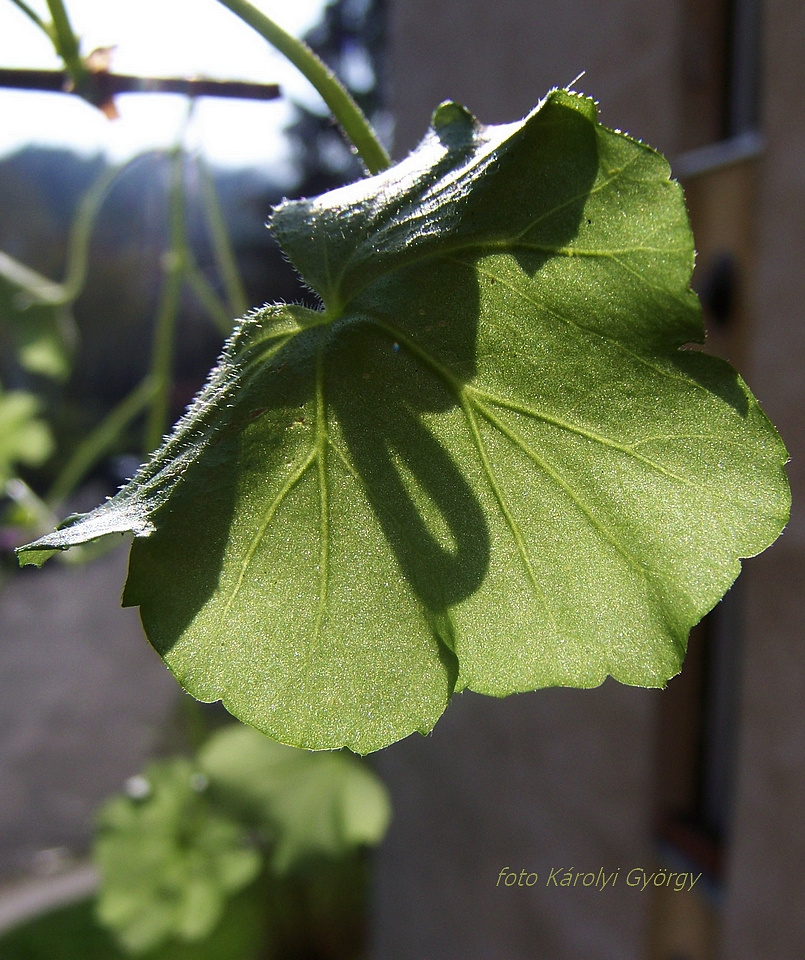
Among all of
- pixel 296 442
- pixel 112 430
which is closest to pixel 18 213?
pixel 112 430

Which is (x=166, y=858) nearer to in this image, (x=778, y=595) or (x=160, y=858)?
(x=160, y=858)

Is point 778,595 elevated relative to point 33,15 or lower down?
lower down

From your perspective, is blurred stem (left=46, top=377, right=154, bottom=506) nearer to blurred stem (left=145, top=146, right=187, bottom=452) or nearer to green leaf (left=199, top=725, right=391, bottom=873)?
blurred stem (left=145, top=146, right=187, bottom=452)

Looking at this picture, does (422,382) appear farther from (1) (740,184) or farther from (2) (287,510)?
(1) (740,184)

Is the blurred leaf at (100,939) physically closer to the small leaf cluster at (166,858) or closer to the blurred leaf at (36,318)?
the small leaf cluster at (166,858)

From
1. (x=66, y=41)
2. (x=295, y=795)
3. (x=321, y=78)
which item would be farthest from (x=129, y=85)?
(x=295, y=795)

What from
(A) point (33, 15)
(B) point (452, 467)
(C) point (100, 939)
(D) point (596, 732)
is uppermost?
(A) point (33, 15)

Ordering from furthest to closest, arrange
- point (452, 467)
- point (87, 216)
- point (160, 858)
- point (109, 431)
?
point (160, 858), point (109, 431), point (87, 216), point (452, 467)

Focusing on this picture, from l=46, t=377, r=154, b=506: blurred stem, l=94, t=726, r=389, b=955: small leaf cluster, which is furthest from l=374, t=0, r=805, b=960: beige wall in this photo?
l=46, t=377, r=154, b=506: blurred stem
